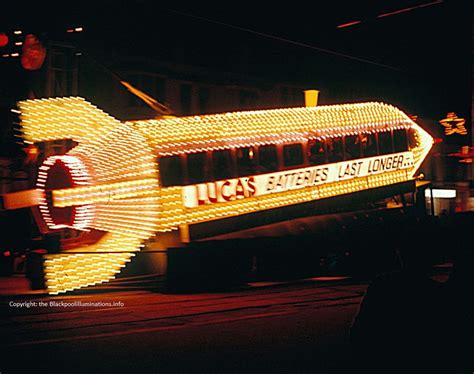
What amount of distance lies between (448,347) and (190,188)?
14.9 meters

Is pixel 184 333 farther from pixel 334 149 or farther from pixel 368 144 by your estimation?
pixel 368 144

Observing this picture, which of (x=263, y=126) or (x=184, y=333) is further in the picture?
(x=263, y=126)

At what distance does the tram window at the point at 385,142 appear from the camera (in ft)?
77.5

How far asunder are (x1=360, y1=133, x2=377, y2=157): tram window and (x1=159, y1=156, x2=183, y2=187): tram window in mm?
6838

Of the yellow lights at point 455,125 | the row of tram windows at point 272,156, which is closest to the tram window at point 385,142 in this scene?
the row of tram windows at point 272,156

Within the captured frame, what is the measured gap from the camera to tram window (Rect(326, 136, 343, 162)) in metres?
22.1

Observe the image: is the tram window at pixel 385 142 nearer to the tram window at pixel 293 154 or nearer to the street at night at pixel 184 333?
the tram window at pixel 293 154

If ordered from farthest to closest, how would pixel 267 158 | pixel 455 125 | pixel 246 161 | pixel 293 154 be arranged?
1. pixel 455 125
2. pixel 293 154
3. pixel 267 158
4. pixel 246 161

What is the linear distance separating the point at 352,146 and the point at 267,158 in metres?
3.36

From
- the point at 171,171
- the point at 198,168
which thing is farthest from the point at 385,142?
the point at 171,171

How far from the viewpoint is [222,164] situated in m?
19.7

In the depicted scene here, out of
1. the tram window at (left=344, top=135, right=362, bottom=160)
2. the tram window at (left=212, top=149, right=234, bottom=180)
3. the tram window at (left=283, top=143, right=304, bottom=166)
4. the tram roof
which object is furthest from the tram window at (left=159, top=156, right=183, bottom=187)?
the tram window at (left=344, top=135, right=362, bottom=160)

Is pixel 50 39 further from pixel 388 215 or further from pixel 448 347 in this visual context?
pixel 448 347

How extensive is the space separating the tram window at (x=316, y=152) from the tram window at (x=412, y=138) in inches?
163
